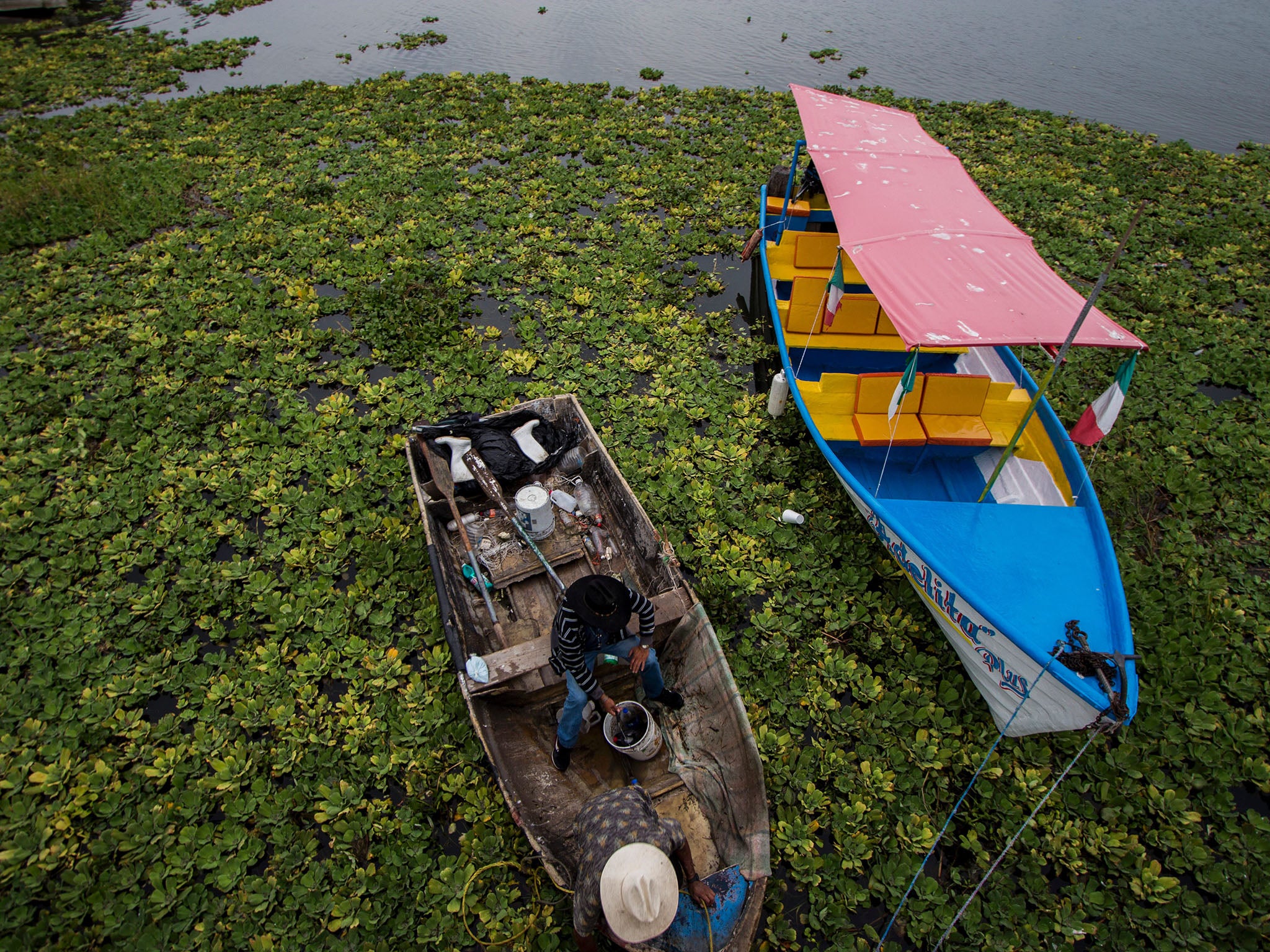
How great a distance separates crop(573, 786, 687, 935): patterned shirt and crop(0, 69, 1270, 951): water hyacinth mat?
116 centimetres

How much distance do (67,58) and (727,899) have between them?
28608mm

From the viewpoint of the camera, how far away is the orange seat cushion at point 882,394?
685 centimetres

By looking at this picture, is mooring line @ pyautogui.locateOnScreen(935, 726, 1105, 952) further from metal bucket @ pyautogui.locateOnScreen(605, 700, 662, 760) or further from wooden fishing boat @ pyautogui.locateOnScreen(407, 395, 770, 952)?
metal bucket @ pyautogui.locateOnScreen(605, 700, 662, 760)

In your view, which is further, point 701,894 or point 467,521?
point 467,521

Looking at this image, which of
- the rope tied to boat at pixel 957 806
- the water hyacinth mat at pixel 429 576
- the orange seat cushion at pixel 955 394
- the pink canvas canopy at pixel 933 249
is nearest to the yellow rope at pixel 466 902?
the water hyacinth mat at pixel 429 576

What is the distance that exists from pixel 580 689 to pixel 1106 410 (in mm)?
5148

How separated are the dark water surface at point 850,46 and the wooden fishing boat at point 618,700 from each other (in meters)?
17.9

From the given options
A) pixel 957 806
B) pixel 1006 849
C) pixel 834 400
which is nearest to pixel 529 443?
pixel 834 400

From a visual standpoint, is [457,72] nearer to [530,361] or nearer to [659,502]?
[530,361]

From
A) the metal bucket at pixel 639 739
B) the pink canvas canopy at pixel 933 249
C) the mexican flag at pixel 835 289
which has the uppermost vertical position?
the pink canvas canopy at pixel 933 249

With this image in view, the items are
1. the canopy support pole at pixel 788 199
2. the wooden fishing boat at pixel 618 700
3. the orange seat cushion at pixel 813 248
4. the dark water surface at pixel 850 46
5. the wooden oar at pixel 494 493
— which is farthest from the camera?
the dark water surface at pixel 850 46

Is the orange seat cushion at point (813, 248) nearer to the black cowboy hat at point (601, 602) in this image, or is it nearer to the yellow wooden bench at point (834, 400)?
the yellow wooden bench at point (834, 400)

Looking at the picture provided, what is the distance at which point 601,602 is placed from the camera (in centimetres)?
430

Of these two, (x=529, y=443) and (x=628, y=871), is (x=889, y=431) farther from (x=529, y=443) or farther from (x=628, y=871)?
(x=628, y=871)
